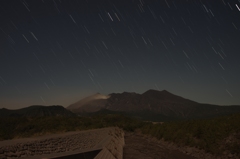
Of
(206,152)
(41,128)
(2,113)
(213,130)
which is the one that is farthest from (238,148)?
(2,113)

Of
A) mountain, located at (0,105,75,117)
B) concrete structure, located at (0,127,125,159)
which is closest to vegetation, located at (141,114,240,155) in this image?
concrete structure, located at (0,127,125,159)

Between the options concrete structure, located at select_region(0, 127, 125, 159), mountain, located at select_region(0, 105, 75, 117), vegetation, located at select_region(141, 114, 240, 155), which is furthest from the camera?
mountain, located at select_region(0, 105, 75, 117)

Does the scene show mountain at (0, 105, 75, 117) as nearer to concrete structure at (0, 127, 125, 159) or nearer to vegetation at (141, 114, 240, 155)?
vegetation at (141, 114, 240, 155)

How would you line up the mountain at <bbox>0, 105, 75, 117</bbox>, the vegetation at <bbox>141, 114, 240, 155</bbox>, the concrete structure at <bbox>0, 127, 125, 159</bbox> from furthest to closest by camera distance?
1. the mountain at <bbox>0, 105, 75, 117</bbox>
2. the vegetation at <bbox>141, 114, 240, 155</bbox>
3. the concrete structure at <bbox>0, 127, 125, 159</bbox>

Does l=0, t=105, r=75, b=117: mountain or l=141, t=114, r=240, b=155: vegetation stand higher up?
l=0, t=105, r=75, b=117: mountain

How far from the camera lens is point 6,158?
12.0 metres

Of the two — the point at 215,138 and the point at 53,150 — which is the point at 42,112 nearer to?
the point at 53,150

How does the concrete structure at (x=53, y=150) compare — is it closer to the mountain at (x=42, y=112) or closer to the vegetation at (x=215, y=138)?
the vegetation at (x=215, y=138)

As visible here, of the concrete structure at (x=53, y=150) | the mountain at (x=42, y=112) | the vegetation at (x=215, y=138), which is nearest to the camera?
the concrete structure at (x=53, y=150)

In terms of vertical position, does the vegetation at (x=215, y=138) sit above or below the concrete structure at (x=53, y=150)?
below

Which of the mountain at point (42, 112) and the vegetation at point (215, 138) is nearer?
the vegetation at point (215, 138)

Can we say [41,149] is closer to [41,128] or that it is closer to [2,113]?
[41,128]

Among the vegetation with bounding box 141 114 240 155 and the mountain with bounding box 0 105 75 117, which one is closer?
the vegetation with bounding box 141 114 240 155

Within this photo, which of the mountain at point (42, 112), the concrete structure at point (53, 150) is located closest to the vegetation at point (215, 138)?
the concrete structure at point (53, 150)
